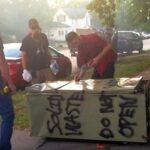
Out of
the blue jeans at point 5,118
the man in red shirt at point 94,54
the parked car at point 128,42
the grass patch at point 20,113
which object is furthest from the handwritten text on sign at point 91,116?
the parked car at point 128,42

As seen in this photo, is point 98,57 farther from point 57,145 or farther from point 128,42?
point 128,42

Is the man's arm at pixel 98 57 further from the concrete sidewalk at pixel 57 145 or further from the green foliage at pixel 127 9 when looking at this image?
the green foliage at pixel 127 9

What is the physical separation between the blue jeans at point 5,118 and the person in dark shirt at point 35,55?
2790 millimetres

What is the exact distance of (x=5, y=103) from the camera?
5.33 m

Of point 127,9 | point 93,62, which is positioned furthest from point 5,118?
point 127,9

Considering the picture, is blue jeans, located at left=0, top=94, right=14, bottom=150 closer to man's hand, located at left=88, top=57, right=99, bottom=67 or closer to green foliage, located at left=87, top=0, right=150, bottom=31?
man's hand, located at left=88, top=57, right=99, bottom=67

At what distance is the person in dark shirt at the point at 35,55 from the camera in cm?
809

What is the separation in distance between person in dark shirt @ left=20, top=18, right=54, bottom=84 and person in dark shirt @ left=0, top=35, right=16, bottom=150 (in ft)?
9.06

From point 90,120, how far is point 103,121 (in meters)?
0.17

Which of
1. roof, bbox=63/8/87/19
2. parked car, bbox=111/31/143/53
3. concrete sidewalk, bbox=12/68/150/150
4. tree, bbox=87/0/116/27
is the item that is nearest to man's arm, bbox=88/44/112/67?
concrete sidewalk, bbox=12/68/150/150

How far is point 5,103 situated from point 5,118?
0.18 metres

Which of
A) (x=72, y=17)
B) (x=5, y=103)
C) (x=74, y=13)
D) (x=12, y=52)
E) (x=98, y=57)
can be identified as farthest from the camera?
(x=74, y=13)

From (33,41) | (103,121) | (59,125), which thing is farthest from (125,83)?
(33,41)

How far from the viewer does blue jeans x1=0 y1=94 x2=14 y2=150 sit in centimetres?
533
